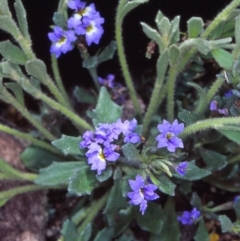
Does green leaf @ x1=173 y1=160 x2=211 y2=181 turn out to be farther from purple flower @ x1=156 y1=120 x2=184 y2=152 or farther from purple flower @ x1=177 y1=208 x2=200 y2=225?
purple flower @ x1=177 y1=208 x2=200 y2=225

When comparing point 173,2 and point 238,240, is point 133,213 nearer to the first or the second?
point 238,240

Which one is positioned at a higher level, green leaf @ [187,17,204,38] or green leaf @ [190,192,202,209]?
green leaf @ [187,17,204,38]

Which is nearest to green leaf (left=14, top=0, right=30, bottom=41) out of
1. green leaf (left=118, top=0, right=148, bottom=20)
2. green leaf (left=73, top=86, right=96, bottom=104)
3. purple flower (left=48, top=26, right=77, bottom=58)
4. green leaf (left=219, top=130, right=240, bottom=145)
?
purple flower (left=48, top=26, right=77, bottom=58)

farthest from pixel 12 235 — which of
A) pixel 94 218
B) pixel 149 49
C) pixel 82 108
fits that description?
pixel 149 49

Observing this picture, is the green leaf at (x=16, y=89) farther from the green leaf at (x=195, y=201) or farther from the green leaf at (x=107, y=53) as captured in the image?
the green leaf at (x=195, y=201)

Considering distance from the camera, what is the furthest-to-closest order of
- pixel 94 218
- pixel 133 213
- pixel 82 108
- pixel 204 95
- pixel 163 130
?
pixel 82 108 → pixel 94 218 → pixel 133 213 → pixel 204 95 → pixel 163 130

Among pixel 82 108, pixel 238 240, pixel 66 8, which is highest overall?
pixel 66 8
